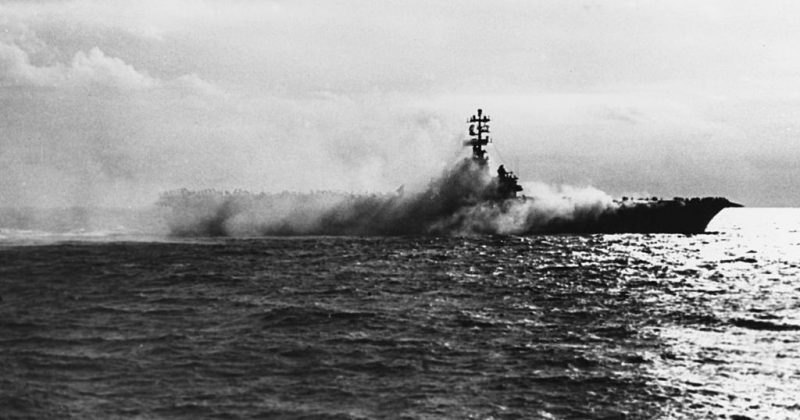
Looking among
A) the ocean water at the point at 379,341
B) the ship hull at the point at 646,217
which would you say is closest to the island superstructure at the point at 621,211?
the ship hull at the point at 646,217

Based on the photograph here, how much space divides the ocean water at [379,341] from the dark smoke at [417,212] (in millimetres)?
31090

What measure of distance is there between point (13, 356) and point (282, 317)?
945 centimetres

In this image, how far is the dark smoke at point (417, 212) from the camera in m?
77.3

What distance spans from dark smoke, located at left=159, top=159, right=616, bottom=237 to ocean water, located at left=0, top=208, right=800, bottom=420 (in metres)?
31.1

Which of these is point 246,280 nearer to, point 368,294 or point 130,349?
point 368,294

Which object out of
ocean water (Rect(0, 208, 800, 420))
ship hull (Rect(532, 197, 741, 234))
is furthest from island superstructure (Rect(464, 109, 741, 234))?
ocean water (Rect(0, 208, 800, 420))

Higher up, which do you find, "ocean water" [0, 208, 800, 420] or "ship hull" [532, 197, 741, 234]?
"ship hull" [532, 197, 741, 234]

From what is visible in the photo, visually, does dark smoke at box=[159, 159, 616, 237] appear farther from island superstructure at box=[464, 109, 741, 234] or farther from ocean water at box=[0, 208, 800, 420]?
ocean water at box=[0, 208, 800, 420]

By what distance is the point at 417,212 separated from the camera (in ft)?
259

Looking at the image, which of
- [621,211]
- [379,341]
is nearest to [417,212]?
[621,211]

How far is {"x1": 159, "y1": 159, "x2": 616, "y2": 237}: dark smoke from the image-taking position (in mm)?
77312

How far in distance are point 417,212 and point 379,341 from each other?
183 ft

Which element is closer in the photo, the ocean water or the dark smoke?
the ocean water

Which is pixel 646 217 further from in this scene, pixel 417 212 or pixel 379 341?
pixel 379 341
